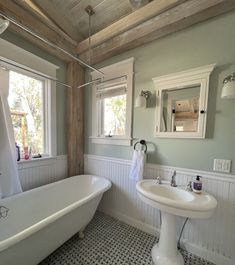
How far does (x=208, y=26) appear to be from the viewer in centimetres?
142

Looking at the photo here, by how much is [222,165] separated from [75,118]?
204 cm

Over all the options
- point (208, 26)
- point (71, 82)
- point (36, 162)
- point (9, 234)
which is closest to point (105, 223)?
point (9, 234)

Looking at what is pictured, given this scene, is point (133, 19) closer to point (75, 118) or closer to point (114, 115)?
point (114, 115)

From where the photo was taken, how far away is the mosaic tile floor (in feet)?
4.63

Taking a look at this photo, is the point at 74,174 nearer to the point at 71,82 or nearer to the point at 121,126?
the point at 121,126

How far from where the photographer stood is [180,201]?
45.6 inches

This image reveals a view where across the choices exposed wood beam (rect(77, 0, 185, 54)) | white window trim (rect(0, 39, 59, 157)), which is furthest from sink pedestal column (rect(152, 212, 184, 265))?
exposed wood beam (rect(77, 0, 185, 54))

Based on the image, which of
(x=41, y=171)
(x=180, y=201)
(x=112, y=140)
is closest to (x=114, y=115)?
(x=112, y=140)

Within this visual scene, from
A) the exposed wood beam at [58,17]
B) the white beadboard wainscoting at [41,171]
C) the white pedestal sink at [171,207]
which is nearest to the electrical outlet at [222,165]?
the white pedestal sink at [171,207]

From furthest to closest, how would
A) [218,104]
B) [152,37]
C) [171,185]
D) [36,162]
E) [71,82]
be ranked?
[71,82]
[36,162]
[152,37]
[171,185]
[218,104]

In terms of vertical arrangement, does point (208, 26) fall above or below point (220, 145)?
above

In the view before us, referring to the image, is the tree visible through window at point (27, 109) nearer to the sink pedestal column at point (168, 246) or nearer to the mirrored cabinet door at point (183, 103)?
the mirrored cabinet door at point (183, 103)

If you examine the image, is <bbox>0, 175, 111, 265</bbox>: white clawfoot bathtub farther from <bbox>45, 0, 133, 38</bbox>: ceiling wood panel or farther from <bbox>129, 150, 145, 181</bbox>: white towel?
<bbox>45, 0, 133, 38</bbox>: ceiling wood panel

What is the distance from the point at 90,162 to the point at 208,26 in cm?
233
